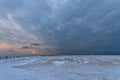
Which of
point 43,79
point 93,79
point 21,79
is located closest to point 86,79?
point 93,79

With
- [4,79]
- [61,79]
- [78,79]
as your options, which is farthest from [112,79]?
[4,79]

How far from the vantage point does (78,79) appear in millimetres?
25828

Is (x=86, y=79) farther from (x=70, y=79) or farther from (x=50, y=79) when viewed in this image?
(x=50, y=79)

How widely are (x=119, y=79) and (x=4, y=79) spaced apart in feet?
49.7

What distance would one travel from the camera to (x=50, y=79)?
2575 cm

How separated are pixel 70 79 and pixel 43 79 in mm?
3661

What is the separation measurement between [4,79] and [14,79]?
127cm

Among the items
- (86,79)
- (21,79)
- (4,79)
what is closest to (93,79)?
(86,79)

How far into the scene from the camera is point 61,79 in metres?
25.7

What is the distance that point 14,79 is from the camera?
25.1 m

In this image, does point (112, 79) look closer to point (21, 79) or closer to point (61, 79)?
point (61, 79)

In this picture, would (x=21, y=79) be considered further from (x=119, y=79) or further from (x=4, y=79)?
(x=119, y=79)

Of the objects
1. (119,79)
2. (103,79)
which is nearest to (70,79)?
(103,79)

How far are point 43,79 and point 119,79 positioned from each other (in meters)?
10.1
